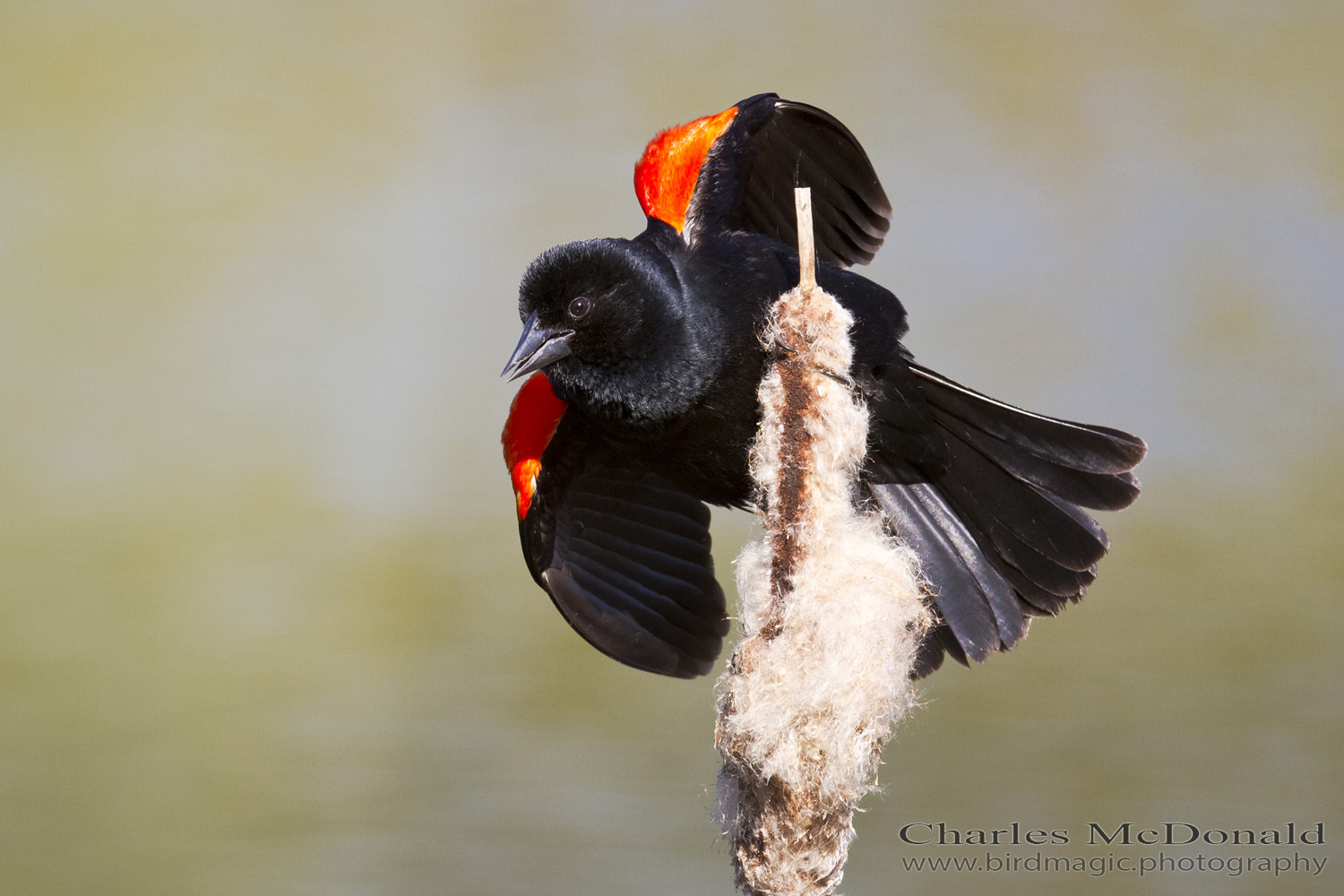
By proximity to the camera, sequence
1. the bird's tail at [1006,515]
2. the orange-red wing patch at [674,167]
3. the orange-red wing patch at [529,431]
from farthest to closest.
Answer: the orange-red wing patch at [529,431]
the orange-red wing patch at [674,167]
the bird's tail at [1006,515]

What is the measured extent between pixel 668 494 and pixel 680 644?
0.31 metres

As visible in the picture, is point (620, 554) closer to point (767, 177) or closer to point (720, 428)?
point (720, 428)

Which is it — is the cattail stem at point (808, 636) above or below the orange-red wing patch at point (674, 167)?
below

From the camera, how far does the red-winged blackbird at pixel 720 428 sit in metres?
1.91

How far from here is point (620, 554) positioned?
252 centimetres

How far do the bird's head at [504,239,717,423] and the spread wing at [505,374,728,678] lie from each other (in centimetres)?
48

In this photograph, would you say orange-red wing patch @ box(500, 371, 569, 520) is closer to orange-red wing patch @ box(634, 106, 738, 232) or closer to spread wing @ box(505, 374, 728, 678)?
spread wing @ box(505, 374, 728, 678)

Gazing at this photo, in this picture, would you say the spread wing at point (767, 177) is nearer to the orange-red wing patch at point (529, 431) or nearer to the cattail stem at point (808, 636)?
the orange-red wing patch at point (529, 431)

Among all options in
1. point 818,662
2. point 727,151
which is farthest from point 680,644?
point 818,662

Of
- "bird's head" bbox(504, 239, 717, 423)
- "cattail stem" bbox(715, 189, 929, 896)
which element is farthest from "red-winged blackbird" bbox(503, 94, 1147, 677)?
"cattail stem" bbox(715, 189, 929, 896)

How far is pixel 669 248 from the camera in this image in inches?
81.7

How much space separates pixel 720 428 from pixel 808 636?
0.65m

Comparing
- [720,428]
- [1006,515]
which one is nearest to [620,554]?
[720,428]

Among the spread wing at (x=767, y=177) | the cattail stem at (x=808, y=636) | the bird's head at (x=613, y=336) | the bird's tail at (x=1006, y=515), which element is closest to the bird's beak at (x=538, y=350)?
the bird's head at (x=613, y=336)
